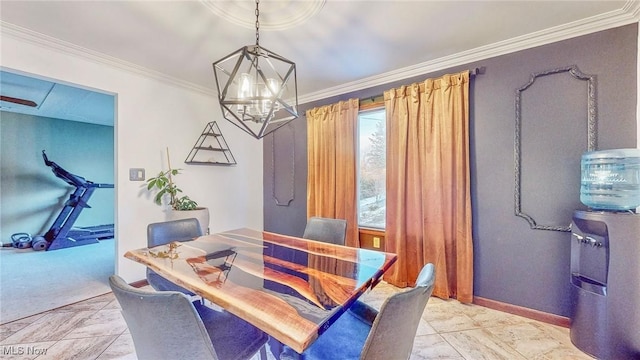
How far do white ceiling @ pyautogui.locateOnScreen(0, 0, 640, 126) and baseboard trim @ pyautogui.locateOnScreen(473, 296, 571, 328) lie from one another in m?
2.25

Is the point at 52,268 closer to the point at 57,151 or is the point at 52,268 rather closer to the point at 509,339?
the point at 57,151

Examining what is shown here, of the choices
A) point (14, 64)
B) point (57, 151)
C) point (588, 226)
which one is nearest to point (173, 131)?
point (14, 64)

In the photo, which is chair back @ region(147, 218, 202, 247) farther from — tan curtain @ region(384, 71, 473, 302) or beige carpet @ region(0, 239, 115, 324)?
tan curtain @ region(384, 71, 473, 302)

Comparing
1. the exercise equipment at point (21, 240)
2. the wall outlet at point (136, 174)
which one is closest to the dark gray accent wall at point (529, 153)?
the wall outlet at point (136, 174)

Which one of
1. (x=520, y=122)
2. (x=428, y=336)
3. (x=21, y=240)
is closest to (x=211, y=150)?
(x=428, y=336)

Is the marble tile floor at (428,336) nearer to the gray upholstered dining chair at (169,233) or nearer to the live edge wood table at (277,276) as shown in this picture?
the gray upholstered dining chair at (169,233)

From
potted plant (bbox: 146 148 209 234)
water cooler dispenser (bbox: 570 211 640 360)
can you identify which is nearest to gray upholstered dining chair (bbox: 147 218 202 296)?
potted plant (bbox: 146 148 209 234)

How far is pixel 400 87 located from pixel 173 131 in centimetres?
277

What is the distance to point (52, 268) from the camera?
337cm

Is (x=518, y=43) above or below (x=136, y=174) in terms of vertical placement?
above

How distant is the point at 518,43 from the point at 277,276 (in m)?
2.71

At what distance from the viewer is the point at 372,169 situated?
3.16 metres

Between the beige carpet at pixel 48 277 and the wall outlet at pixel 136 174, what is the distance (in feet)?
3.93
